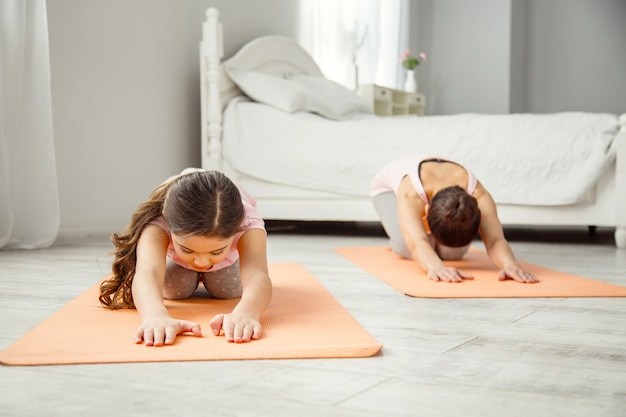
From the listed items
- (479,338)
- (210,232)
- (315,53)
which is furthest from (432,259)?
(315,53)

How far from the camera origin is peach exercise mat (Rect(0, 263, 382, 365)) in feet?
4.09

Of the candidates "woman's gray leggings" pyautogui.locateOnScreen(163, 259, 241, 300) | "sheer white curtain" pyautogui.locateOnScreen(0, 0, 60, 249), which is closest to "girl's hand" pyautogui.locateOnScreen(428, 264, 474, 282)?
"woman's gray leggings" pyautogui.locateOnScreen(163, 259, 241, 300)

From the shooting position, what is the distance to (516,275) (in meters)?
2.23

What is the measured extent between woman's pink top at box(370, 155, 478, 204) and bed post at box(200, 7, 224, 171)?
1237 millimetres

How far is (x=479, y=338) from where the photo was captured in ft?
4.70

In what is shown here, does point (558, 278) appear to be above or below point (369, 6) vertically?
below

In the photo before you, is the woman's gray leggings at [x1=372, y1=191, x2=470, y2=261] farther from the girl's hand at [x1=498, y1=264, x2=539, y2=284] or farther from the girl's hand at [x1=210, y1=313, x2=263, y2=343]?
the girl's hand at [x1=210, y1=313, x2=263, y2=343]

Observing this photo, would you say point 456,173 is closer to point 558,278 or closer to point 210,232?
point 558,278

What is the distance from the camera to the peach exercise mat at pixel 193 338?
125cm

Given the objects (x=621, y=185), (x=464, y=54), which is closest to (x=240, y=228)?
(x=621, y=185)

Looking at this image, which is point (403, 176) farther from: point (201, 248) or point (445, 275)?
point (201, 248)

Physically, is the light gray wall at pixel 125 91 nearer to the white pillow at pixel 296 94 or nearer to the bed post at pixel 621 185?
the white pillow at pixel 296 94

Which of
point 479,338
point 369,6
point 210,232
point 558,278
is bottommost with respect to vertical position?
point 558,278

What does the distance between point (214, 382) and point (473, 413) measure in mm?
375
